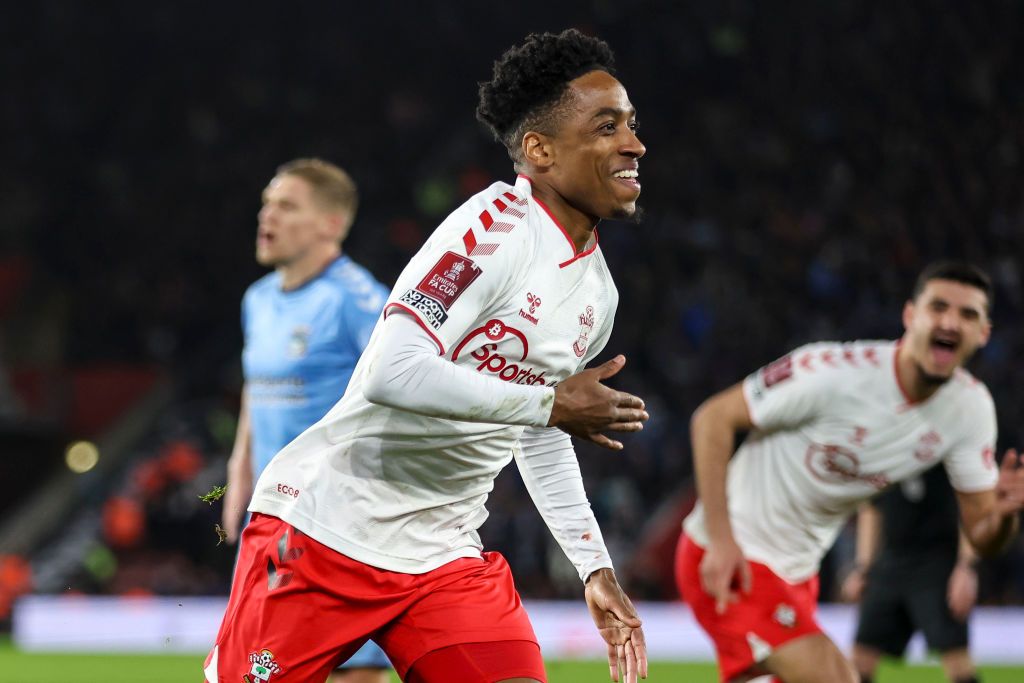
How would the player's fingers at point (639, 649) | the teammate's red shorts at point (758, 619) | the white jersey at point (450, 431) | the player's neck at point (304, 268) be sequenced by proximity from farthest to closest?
1. the player's neck at point (304, 268)
2. the teammate's red shorts at point (758, 619)
3. the player's fingers at point (639, 649)
4. the white jersey at point (450, 431)

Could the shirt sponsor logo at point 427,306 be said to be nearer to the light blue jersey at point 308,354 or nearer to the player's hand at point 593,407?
the player's hand at point 593,407

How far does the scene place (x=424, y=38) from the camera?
19000 millimetres

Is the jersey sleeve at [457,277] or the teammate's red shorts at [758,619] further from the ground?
the jersey sleeve at [457,277]

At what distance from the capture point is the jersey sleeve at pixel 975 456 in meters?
5.25

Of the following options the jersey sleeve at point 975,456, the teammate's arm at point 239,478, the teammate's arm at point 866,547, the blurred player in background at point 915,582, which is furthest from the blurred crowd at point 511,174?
the teammate's arm at point 239,478

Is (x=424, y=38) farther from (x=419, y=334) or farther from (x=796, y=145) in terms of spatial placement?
(x=419, y=334)

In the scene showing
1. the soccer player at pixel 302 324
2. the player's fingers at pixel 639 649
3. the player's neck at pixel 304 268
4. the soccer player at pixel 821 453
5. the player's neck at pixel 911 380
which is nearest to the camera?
the player's fingers at pixel 639 649

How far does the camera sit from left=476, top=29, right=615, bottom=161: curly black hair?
10.7 feet

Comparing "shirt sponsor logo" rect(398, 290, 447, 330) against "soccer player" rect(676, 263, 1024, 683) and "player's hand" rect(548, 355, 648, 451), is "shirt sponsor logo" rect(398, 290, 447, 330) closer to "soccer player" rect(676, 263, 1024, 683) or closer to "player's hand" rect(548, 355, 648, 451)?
"player's hand" rect(548, 355, 648, 451)

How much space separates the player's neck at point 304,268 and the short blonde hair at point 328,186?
0.67ft

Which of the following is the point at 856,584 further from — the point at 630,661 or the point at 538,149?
the point at 538,149

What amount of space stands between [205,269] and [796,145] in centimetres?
743

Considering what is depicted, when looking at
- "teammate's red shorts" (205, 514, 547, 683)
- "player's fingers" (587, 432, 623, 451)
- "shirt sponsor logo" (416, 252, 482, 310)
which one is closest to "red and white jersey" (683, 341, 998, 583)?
"teammate's red shorts" (205, 514, 547, 683)

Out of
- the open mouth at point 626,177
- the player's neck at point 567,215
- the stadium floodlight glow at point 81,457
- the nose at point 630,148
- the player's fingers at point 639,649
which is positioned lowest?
the stadium floodlight glow at point 81,457
